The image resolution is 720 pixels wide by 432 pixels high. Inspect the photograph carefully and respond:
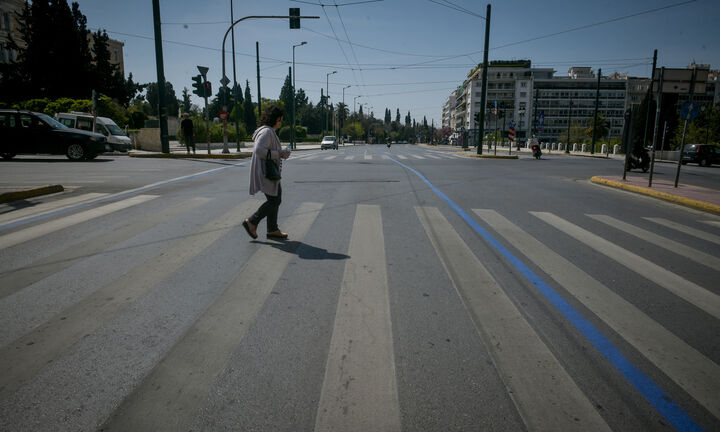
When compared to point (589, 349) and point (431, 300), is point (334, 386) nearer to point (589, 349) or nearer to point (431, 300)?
point (431, 300)

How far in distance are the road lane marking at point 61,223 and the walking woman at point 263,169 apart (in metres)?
2.56

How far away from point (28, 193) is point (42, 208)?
1377mm

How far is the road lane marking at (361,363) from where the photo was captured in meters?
1.98

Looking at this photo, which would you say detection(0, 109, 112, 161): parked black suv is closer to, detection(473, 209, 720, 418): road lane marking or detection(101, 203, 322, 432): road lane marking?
detection(101, 203, 322, 432): road lane marking

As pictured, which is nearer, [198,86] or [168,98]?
[198,86]

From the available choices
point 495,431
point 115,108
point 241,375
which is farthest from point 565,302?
point 115,108

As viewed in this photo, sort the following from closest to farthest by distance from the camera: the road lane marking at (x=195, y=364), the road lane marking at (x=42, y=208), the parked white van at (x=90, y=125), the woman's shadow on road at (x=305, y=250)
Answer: the road lane marking at (x=195, y=364)
the woman's shadow on road at (x=305, y=250)
the road lane marking at (x=42, y=208)
the parked white van at (x=90, y=125)

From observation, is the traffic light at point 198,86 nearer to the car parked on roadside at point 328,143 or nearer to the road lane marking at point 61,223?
the road lane marking at point 61,223

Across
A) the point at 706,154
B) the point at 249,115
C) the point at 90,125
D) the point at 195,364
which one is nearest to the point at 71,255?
the point at 195,364

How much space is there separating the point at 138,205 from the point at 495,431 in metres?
7.02

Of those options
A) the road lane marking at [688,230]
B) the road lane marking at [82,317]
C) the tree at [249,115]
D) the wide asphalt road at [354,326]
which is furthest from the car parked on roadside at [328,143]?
the tree at [249,115]

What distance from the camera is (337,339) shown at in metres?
2.72

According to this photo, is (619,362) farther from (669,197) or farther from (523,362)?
(669,197)

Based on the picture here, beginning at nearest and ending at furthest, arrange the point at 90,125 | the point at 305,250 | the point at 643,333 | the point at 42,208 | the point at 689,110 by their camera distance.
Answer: the point at 643,333 → the point at 305,250 → the point at 42,208 → the point at 689,110 → the point at 90,125
